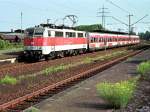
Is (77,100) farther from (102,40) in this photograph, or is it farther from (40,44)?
(102,40)

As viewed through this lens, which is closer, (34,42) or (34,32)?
(34,42)

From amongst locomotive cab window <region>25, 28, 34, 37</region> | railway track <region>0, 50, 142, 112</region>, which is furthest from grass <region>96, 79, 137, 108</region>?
locomotive cab window <region>25, 28, 34, 37</region>

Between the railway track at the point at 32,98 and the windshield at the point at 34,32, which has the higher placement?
the windshield at the point at 34,32

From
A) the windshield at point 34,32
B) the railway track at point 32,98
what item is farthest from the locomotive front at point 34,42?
the railway track at point 32,98

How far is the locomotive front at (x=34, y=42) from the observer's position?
35719mm

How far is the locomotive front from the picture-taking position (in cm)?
3572

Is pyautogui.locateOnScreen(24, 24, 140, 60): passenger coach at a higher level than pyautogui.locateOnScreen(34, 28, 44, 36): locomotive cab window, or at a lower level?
lower

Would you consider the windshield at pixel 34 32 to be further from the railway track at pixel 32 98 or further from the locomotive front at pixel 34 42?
the railway track at pixel 32 98

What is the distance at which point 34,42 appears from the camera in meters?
35.8

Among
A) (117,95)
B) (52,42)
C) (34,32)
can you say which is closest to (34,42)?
(34,32)

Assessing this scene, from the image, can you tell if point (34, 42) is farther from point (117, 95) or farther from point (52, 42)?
point (117, 95)

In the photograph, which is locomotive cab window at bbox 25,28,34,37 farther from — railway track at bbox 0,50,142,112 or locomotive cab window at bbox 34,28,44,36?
railway track at bbox 0,50,142,112

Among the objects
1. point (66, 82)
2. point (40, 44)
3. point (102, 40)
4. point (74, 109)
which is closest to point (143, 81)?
point (66, 82)

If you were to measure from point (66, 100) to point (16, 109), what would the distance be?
5.80ft
